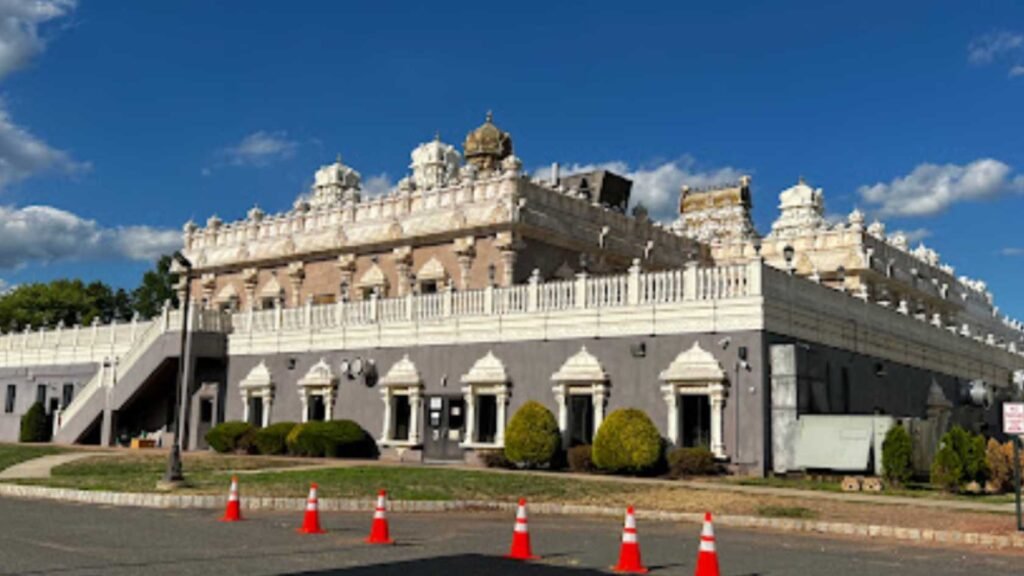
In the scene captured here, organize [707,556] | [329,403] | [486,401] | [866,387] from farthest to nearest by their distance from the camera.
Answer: [329,403] < [486,401] < [866,387] < [707,556]

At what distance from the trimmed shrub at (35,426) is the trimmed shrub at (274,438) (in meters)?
15.5

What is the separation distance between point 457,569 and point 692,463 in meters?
15.4

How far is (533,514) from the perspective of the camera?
754 inches

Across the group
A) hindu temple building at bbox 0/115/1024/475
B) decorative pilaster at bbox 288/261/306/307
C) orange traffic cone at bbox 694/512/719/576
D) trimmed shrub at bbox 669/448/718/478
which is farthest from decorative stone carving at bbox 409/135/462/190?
orange traffic cone at bbox 694/512/719/576

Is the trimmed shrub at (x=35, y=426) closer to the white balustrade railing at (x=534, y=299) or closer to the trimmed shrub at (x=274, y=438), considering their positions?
the white balustrade railing at (x=534, y=299)

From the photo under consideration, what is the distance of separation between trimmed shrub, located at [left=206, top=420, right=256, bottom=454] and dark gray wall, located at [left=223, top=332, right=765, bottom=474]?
66.1 inches

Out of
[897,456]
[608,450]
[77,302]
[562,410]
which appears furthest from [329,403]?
[77,302]

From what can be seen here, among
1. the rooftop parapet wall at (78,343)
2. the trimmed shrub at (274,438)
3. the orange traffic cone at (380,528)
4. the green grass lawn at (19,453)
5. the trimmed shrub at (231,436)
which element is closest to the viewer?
the orange traffic cone at (380,528)

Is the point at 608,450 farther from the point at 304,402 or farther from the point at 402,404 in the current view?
the point at 304,402

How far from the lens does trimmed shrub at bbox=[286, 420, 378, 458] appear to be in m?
33.0

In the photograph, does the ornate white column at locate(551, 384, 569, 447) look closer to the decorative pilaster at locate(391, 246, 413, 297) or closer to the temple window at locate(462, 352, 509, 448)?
the temple window at locate(462, 352, 509, 448)

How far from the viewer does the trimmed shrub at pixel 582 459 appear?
2770cm

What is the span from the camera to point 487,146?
49.3 metres

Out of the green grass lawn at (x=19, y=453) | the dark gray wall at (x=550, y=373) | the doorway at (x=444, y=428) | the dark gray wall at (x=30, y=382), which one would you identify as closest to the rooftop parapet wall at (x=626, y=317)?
the dark gray wall at (x=550, y=373)
